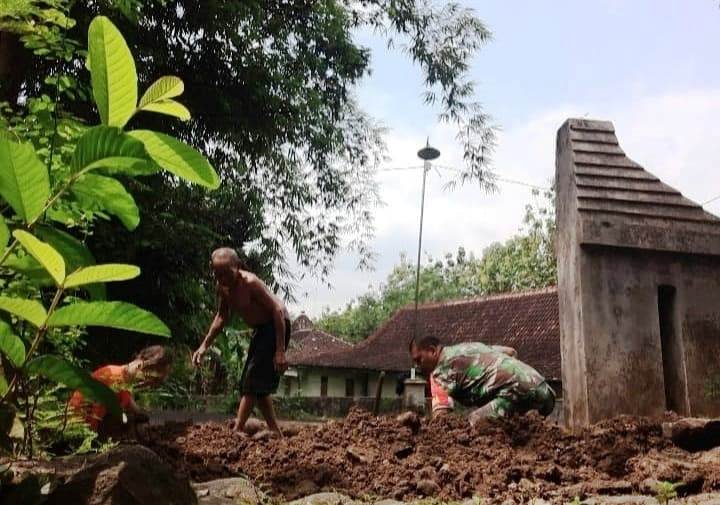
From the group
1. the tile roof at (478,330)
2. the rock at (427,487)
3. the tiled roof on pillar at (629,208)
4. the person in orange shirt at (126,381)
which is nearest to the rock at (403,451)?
the rock at (427,487)

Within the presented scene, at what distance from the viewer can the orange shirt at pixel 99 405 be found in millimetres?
3049

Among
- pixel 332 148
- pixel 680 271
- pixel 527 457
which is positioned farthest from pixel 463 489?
pixel 332 148

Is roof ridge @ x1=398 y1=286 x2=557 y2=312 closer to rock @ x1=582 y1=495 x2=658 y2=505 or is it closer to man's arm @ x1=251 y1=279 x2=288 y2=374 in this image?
man's arm @ x1=251 y1=279 x2=288 y2=374

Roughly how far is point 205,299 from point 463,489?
6.60 meters

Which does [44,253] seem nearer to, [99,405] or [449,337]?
[99,405]

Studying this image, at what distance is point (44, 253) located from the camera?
90 centimetres

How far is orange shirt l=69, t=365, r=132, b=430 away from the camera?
10.0ft

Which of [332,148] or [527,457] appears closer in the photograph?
[527,457]

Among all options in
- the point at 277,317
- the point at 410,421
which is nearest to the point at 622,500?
the point at 410,421

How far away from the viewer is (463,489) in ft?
10.8

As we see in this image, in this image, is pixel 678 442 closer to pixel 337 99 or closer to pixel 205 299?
pixel 205 299

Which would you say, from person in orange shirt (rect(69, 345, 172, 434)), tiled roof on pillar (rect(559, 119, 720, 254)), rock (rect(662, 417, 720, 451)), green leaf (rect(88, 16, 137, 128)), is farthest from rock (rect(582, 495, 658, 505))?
tiled roof on pillar (rect(559, 119, 720, 254))

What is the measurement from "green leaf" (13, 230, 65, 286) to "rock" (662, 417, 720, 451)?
14.7 ft

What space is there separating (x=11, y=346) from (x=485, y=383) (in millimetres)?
4888
